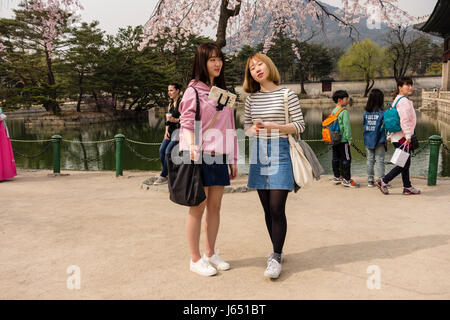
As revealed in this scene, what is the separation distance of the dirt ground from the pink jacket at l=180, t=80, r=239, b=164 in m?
0.93

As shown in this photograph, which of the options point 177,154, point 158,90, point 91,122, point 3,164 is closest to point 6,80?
point 91,122

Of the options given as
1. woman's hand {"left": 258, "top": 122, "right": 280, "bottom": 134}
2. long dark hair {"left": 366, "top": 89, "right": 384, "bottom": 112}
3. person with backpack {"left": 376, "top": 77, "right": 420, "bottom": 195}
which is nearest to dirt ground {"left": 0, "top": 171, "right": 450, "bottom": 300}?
person with backpack {"left": 376, "top": 77, "right": 420, "bottom": 195}

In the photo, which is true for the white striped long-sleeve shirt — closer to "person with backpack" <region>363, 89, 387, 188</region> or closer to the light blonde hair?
the light blonde hair

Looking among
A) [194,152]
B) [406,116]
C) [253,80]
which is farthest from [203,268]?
[406,116]

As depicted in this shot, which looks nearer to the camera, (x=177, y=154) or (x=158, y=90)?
(x=177, y=154)

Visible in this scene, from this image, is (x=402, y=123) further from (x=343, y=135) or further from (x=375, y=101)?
(x=343, y=135)

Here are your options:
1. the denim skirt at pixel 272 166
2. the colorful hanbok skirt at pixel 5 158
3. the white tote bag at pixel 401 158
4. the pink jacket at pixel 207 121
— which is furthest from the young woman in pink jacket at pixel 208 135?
the colorful hanbok skirt at pixel 5 158

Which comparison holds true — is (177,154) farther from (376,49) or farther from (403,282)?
(376,49)

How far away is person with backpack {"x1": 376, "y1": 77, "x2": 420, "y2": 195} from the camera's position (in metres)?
5.01

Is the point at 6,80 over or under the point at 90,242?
over

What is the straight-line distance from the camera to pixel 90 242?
3537mm

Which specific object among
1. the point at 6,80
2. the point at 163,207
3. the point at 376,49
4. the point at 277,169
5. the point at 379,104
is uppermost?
the point at 376,49
